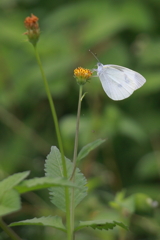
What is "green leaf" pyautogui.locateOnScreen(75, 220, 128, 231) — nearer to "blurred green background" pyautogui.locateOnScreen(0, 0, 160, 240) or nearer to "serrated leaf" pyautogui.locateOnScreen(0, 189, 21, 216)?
"serrated leaf" pyautogui.locateOnScreen(0, 189, 21, 216)

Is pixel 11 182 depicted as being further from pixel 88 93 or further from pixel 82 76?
pixel 88 93

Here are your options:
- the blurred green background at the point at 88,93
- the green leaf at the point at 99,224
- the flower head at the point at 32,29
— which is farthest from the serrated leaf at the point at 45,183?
the blurred green background at the point at 88,93

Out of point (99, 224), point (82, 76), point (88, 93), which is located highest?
point (88, 93)

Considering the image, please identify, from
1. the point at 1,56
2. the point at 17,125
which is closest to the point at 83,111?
the point at 17,125

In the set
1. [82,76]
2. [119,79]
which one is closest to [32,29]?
[82,76]

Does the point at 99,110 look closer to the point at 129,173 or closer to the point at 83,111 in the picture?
the point at 83,111

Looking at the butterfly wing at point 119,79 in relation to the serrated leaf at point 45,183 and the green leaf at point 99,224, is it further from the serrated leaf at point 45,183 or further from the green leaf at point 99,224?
the serrated leaf at point 45,183

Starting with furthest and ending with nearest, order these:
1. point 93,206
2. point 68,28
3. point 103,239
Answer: point 68,28
point 93,206
point 103,239
